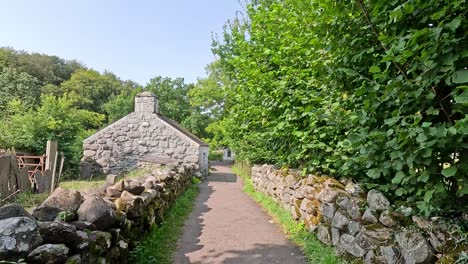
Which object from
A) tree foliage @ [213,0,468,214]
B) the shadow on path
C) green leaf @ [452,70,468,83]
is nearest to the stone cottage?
the shadow on path

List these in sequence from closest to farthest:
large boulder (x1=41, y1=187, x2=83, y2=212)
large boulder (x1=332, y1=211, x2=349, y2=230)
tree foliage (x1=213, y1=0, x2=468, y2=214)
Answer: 1. tree foliage (x1=213, y1=0, x2=468, y2=214)
2. large boulder (x1=41, y1=187, x2=83, y2=212)
3. large boulder (x1=332, y1=211, x2=349, y2=230)

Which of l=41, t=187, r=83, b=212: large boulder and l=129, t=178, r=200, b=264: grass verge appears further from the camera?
l=129, t=178, r=200, b=264: grass verge

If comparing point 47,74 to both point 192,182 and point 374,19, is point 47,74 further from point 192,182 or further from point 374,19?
point 374,19

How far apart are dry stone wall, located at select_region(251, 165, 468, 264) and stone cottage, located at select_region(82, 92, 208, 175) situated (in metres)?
11.6

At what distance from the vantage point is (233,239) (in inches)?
242

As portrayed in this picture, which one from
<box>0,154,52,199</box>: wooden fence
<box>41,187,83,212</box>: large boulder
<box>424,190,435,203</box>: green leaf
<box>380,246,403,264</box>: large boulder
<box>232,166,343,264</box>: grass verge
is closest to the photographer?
<box>424,190,435,203</box>: green leaf

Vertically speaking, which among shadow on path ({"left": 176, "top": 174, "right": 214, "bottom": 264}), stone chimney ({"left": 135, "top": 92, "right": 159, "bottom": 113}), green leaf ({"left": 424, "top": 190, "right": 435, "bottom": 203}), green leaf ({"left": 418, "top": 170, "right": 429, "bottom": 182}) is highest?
stone chimney ({"left": 135, "top": 92, "right": 159, "bottom": 113})

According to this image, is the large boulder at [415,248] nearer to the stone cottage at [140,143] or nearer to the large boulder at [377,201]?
the large boulder at [377,201]

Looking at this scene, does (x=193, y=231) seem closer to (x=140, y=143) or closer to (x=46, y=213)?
(x=46, y=213)

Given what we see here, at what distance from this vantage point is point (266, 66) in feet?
27.4

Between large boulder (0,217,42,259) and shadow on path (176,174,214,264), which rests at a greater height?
large boulder (0,217,42,259)

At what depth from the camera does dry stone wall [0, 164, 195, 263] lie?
8.54 ft

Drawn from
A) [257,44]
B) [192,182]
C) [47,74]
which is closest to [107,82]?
[47,74]

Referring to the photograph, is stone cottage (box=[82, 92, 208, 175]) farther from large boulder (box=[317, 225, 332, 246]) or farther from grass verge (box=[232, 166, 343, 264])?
large boulder (box=[317, 225, 332, 246])
